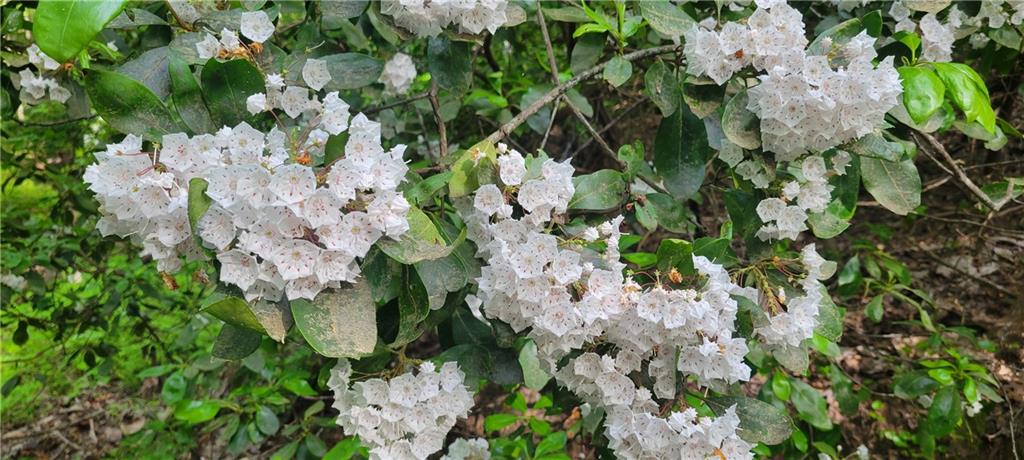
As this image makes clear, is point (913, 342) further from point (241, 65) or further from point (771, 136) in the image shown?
point (241, 65)

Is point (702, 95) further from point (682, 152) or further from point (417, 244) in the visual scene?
point (417, 244)

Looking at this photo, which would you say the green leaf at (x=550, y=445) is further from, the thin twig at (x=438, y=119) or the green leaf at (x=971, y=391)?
the green leaf at (x=971, y=391)

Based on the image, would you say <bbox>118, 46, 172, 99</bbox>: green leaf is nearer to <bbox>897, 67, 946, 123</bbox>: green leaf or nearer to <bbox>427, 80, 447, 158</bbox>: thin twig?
<bbox>427, 80, 447, 158</bbox>: thin twig

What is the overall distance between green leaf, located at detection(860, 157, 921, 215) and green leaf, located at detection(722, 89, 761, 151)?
1.38 feet

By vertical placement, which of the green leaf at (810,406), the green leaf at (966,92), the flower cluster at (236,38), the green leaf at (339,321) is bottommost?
the green leaf at (810,406)

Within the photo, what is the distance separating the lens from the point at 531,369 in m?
1.51

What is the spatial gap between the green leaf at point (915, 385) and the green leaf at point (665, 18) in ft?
5.09

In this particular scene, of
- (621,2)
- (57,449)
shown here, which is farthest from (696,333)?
(57,449)

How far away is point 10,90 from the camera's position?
2066 mm

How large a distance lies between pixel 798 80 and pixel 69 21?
120 cm

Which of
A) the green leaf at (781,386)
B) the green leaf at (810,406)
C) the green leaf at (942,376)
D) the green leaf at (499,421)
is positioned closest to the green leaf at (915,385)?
the green leaf at (942,376)

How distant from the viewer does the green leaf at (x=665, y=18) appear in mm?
1449

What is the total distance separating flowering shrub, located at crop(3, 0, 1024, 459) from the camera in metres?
1.03

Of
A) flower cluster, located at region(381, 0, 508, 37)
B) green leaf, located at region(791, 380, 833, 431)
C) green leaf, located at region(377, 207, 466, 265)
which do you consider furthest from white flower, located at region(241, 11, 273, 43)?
green leaf, located at region(791, 380, 833, 431)
